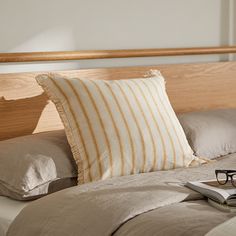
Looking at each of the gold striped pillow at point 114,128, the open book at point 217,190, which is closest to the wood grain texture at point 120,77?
the gold striped pillow at point 114,128

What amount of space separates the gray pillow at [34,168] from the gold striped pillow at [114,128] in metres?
0.05

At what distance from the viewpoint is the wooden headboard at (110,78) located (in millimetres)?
2533

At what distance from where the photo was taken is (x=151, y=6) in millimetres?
3178

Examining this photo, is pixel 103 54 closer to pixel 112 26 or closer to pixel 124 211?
pixel 112 26

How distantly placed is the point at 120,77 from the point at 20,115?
585mm

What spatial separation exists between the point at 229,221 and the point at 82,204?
476 mm

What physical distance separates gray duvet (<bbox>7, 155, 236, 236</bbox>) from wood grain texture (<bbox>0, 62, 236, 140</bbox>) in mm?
643

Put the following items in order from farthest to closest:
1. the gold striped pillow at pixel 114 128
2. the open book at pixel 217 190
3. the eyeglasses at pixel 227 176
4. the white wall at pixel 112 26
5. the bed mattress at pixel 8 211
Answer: the white wall at pixel 112 26 → the gold striped pillow at pixel 114 128 → the bed mattress at pixel 8 211 → the eyeglasses at pixel 227 176 → the open book at pixel 217 190

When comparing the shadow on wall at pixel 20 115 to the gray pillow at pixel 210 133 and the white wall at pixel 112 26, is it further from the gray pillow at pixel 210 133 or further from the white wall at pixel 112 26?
the gray pillow at pixel 210 133

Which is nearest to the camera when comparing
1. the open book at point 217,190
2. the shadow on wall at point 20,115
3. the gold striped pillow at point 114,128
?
the open book at point 217,190

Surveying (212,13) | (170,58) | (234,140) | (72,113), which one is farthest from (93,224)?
(212,13)

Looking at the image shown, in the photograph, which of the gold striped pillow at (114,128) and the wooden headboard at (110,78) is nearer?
the gold striped pillow at (114,128)

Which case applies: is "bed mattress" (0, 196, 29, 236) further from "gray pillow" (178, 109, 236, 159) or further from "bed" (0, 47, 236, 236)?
"gray pillow" (178, 109, 236, 159)

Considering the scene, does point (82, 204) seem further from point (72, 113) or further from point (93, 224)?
point (72, 113)
